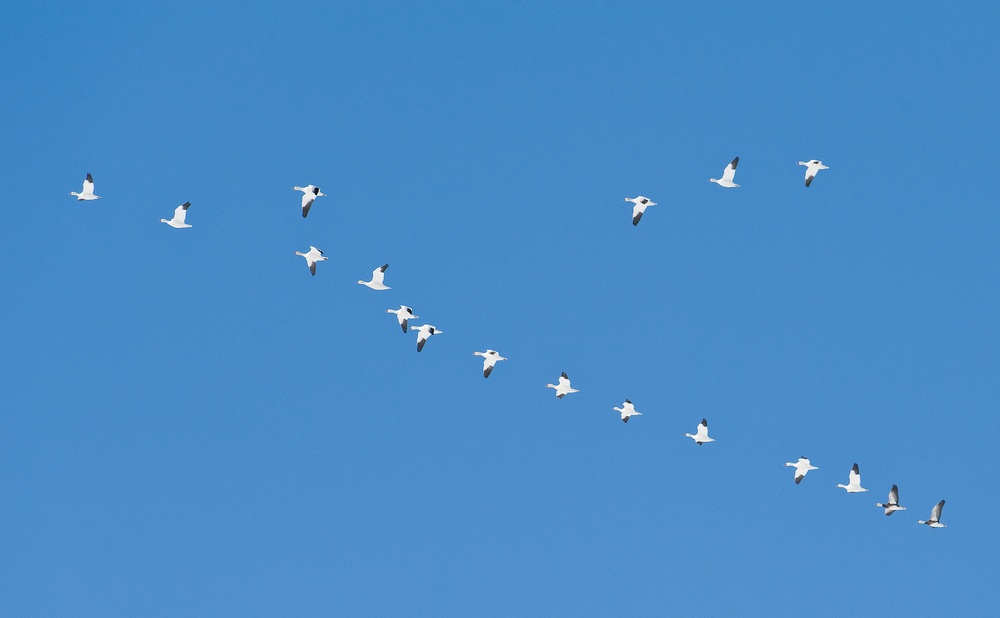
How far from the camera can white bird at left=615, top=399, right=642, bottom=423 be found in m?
75.1

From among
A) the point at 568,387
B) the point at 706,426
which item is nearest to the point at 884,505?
the point at 706,426

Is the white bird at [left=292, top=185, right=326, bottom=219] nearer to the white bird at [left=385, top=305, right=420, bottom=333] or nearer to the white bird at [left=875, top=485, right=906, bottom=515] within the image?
the white bird at [left=385, top=305, right=420, bottom=333]

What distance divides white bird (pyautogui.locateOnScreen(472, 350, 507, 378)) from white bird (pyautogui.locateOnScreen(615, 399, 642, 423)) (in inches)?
263

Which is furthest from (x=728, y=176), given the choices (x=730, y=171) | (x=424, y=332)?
(x=424, y=332)

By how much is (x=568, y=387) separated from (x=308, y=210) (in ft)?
46.9

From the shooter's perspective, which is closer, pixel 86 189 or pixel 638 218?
pixel 638 218

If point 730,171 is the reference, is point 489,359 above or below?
below

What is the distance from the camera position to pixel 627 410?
75.6m

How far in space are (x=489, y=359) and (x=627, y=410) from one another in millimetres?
7321

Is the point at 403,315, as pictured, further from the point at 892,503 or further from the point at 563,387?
the point at 892,503

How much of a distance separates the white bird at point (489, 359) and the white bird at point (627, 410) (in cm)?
668

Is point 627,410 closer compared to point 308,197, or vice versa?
point 308,197

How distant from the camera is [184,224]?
7069 centimetres

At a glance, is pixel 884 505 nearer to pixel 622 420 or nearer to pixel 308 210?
pixel 622 420
